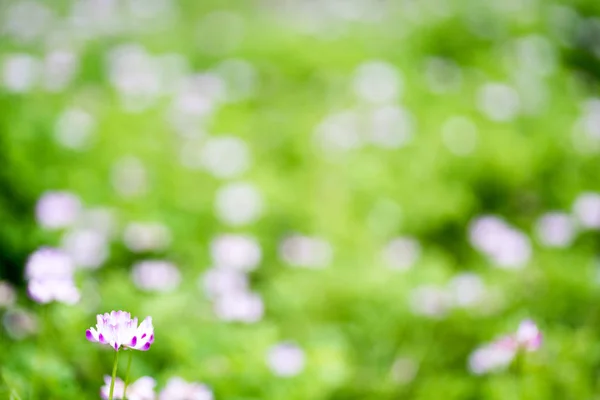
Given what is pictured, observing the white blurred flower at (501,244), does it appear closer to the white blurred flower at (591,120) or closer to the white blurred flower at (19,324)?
the white blurred flower at (591,120)

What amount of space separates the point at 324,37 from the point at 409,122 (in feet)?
3.83

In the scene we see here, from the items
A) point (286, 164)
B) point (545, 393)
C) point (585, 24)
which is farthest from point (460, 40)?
point (545, 393)

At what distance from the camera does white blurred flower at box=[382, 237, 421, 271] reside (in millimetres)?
2096

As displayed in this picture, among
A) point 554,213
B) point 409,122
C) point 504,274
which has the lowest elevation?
point 504,274

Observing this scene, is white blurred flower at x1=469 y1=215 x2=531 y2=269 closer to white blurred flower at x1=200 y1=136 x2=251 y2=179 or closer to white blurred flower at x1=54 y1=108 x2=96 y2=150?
white blurred flower at x1=200 y1=136 x2=251 y2=179

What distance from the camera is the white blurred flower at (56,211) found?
1.87m

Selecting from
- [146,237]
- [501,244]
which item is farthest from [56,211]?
[501,244]

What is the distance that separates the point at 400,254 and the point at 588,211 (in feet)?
2.35

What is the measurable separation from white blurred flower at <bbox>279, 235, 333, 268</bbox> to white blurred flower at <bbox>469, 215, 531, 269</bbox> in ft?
1.84

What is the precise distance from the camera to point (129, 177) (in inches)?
88.8

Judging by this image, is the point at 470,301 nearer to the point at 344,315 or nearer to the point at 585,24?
the point at 344,315

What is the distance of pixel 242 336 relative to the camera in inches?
60.6

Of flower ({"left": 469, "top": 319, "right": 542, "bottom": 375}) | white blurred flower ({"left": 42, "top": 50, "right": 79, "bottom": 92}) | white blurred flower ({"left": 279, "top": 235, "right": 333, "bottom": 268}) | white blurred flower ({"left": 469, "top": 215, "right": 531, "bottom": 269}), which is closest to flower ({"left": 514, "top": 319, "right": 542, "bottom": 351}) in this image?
flower ({"left": 469, "top": 319, "right": 542, "bottom": 375})

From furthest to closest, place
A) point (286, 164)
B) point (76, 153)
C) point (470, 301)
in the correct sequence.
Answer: point (286, 164), point (76, 153), point (470, 301)
